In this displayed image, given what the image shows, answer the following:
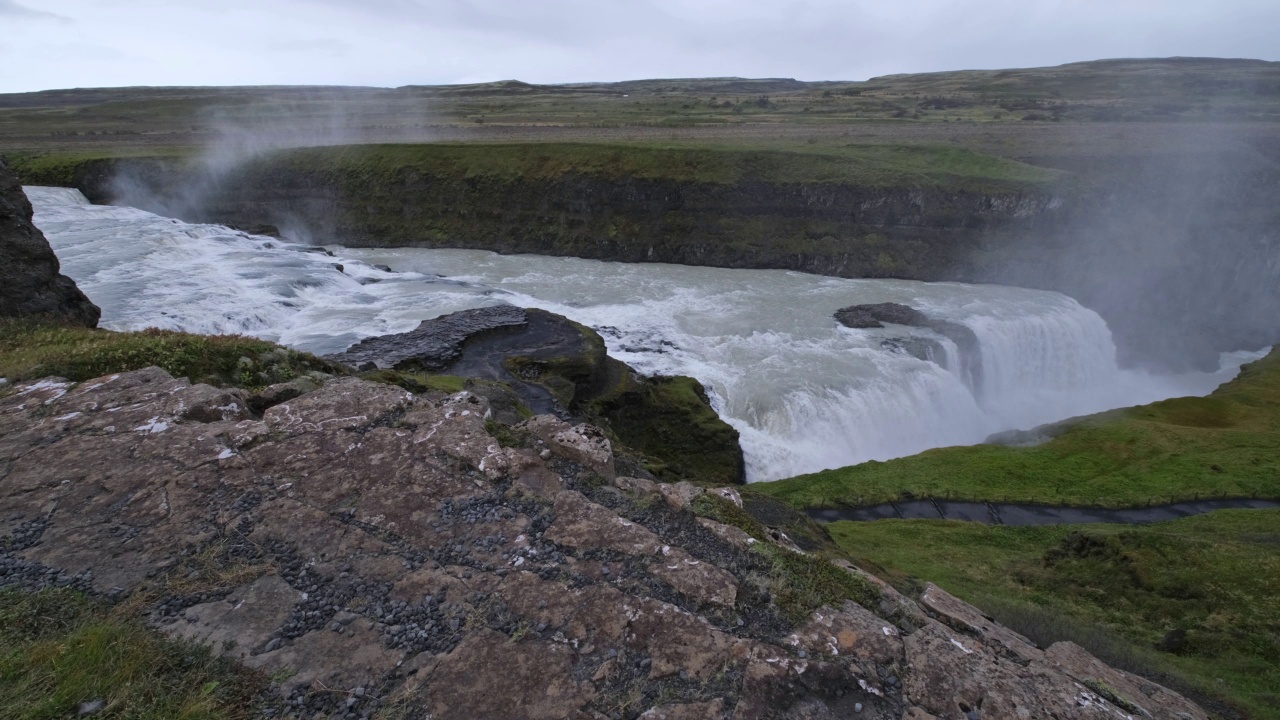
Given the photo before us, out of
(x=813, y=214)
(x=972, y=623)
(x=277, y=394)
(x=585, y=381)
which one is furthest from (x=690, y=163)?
(x=972, y=623)

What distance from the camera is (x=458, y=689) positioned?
22.2 feet

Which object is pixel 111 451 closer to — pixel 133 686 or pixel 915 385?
pixel 133 686

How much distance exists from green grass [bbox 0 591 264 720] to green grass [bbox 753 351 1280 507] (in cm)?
2078

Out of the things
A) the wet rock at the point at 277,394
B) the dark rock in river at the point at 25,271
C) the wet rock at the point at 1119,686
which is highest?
the dark rock in river at the point at 25,271

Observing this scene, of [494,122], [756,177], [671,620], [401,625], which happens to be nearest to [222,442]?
[401,625]

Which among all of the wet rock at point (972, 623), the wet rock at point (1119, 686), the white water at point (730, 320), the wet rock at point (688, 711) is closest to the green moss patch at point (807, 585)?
the wet rock at point (972, 623)

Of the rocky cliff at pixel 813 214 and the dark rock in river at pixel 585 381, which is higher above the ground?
the rocky cliff at pixel 813 214

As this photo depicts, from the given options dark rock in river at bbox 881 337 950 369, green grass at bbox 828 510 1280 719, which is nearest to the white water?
dark rock in river at bbox 881 337 950 369

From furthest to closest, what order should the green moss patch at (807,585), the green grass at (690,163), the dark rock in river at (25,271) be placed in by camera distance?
the green grass at (690,163)
the dark rock in river at (25,271)
the green moss patch at (807,585)

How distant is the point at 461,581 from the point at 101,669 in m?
3.49

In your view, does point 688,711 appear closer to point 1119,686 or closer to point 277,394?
point 1119,686

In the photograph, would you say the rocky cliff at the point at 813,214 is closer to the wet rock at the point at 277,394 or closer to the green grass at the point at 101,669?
the wet rock at the point at 277,394

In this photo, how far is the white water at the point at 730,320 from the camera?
30938 mm

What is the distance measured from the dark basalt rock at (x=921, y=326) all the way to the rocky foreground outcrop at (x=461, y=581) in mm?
28632
